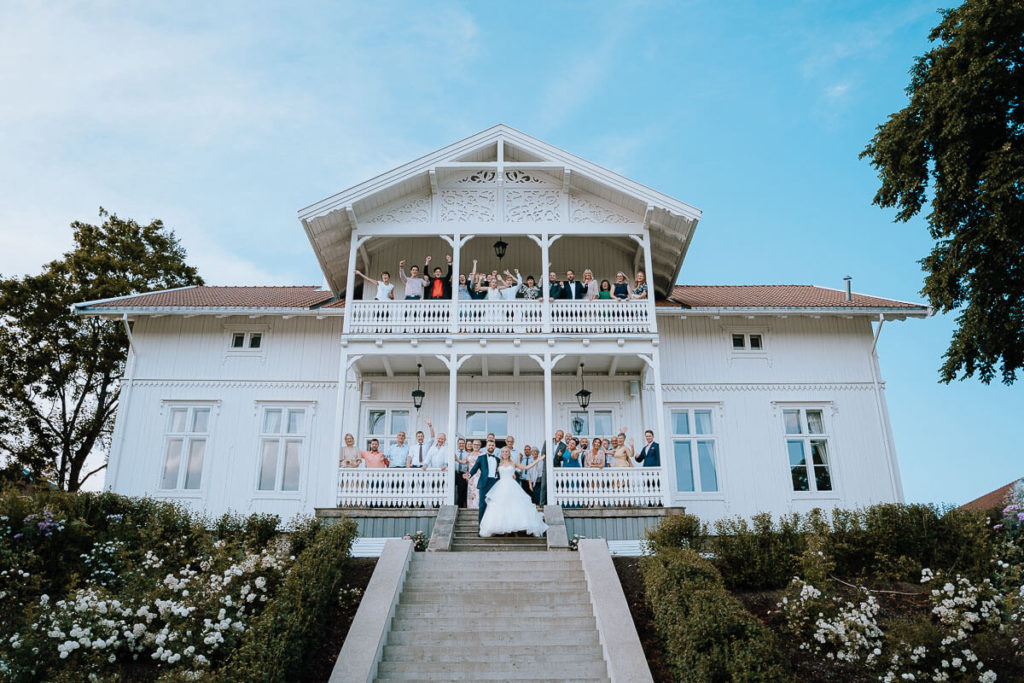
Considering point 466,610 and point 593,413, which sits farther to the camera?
point 593,413

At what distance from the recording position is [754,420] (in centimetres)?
1800

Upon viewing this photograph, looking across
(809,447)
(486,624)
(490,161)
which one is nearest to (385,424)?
(490,161)

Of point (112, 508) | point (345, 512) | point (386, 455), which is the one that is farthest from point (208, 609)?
point (386, 455)

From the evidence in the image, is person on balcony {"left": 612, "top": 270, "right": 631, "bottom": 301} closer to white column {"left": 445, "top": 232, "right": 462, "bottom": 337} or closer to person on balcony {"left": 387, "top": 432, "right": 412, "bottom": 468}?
white column {"left": 445, "top": 232, "right": 462, "bottom": 337}

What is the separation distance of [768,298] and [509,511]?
9.36 m

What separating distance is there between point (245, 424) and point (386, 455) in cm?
330

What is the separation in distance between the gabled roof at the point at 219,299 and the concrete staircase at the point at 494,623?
28.2 feet

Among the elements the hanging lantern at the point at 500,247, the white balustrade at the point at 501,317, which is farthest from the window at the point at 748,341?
the hanging lantern at the point at 500,247

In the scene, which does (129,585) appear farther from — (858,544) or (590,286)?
(590,286)

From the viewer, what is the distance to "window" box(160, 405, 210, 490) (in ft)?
57.6

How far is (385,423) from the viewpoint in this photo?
60.6 feet

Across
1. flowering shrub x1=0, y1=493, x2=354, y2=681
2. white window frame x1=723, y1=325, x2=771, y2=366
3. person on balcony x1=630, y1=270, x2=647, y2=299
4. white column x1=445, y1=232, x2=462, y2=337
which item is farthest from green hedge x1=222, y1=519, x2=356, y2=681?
white window frame x1=723, y1=325, x2=771, y2=366

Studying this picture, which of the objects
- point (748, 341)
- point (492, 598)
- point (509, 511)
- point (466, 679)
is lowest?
point (466, 679)

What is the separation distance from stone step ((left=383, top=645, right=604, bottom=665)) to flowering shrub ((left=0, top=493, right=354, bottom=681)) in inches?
43.9
